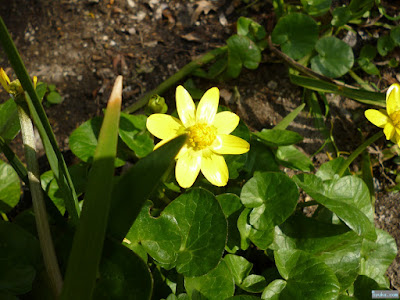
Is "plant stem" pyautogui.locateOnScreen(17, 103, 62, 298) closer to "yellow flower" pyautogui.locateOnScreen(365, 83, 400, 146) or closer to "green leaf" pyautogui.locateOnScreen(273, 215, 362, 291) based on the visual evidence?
"green leaf" pyautogui.locateOnScreen(273, 215, 362, 291)

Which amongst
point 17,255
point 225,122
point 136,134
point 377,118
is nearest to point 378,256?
point 377,118

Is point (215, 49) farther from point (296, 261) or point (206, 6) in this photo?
point (296, 261)

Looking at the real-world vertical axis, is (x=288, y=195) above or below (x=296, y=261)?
above

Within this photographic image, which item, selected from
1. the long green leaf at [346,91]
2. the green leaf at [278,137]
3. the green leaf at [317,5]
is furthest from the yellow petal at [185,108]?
the green leaf at [317,5]

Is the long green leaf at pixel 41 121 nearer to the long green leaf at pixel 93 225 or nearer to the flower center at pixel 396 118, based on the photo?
the long green leaf at pixel 93 225

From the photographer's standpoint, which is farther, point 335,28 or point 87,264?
point 335,28

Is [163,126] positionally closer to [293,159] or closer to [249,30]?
[293,159]

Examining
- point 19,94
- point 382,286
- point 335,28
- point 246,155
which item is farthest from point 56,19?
point 382,286
